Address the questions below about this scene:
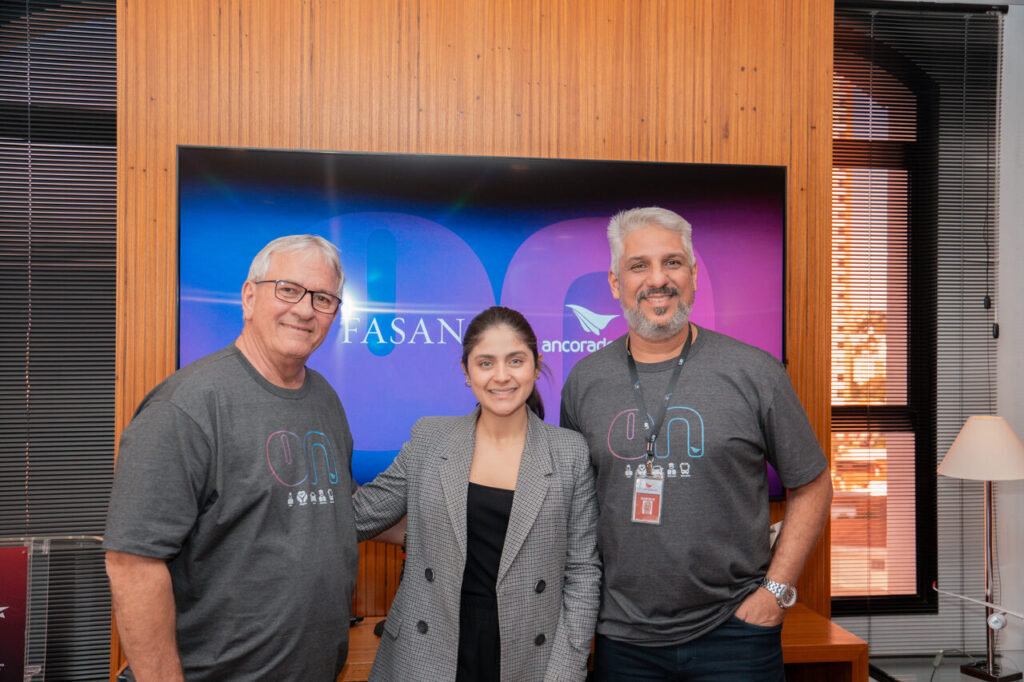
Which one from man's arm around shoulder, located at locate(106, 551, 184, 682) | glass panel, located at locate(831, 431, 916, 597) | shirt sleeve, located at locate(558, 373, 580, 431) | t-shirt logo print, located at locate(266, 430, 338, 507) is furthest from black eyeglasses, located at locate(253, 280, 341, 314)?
glass panel, located at locate(831, 431, 916, 597)

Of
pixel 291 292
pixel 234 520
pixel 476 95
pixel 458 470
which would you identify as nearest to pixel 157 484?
pixel 234 520

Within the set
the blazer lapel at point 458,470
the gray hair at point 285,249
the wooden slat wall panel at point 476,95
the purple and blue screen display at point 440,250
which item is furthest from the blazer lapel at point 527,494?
the wooden slat wall panel at point 476,95

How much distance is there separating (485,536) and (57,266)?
3.00 m

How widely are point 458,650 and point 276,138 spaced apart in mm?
2086

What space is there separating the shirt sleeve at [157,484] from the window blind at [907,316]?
3539 mm

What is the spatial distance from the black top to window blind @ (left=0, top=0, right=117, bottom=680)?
2.66 m

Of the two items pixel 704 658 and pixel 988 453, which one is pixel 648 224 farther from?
pixel 988 453

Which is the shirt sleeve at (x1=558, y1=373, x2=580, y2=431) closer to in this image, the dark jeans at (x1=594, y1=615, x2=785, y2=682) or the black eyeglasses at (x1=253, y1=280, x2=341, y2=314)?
the dark jeans at (x1=594, y1=615, x2=785, y2=682)

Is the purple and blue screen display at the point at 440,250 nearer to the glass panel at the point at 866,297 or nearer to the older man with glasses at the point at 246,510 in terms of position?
the older man with glasses at the point at 246,510

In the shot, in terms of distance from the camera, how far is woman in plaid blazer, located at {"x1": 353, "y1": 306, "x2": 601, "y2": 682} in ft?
5.76

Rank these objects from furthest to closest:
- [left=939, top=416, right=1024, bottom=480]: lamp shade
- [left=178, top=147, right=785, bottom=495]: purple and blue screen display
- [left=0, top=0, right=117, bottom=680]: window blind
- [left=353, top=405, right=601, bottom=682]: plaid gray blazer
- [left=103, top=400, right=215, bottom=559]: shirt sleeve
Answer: [left=0, top=0, right=117, bottom=680]: window blind
[left=939, top=416, right=1024, bottom=480]: lamp shade
[left=178, top=147, right=785, bottom=495]: purple and blue screen display
[left=353, top=405, right=601, bottom=682]: plaid gray blazer
[left=103, top=400, right=215, bottom=559]: shirt sleeve

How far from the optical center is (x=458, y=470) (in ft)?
6.05

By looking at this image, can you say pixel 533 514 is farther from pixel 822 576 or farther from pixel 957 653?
pixel 957 653

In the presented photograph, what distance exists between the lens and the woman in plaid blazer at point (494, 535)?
175 cm
